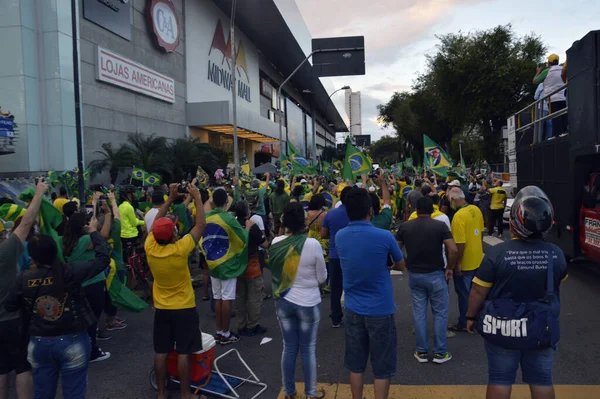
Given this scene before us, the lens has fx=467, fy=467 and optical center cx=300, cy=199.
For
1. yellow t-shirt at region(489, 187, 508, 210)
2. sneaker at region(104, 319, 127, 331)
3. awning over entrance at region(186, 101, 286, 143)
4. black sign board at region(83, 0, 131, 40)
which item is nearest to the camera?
sneaker at region(104, 319, 127, 331)

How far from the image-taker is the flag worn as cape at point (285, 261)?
400 cm

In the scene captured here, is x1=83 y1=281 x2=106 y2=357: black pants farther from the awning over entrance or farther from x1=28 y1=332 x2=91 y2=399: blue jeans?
the awning over entrance

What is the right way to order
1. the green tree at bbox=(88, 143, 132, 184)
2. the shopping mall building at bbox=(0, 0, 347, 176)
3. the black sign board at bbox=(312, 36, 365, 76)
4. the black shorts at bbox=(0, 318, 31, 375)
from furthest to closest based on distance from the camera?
the black sign board at bbox=(312, 36, 365, 76) → the green tree at bbox=(88, 143, 132, 184) → the shopping mall building at bbox=(0, 0, 347, 176) → the black shorts at bbox=(0, 318, 31, 375)

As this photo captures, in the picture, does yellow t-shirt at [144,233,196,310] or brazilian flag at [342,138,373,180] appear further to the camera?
brazilian flag at [342,138,373,180]

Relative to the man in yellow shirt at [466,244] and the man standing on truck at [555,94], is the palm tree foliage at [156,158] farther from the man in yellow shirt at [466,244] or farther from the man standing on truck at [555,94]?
the man in yellow shirt at [466,244]

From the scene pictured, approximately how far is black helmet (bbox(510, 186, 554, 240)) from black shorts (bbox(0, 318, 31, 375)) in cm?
364

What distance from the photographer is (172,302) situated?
4.07 m

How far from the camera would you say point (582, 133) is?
23.5ft

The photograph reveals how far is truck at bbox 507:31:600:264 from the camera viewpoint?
675cm

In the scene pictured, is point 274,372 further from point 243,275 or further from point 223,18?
point 223,18

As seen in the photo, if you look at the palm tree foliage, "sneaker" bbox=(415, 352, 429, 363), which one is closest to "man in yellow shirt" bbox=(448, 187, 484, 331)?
"sneaker" bbox=(415, 352, 429, 363)

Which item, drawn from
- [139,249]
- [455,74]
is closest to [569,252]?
[139,249]

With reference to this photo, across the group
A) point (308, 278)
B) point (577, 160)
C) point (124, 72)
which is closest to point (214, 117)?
point (124, 72)

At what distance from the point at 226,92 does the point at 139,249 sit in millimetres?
28448
